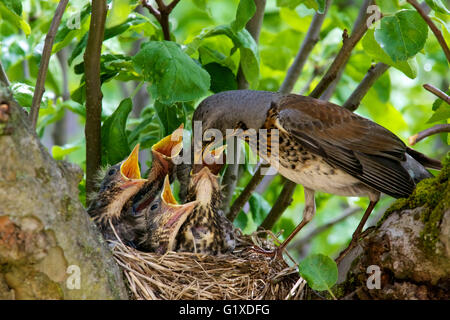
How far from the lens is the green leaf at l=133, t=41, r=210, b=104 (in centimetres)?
309

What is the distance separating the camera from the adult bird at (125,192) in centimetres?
371

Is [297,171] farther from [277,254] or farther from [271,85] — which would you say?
[271,85]

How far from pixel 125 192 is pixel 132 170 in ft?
0.74

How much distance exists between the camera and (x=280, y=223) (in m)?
4.58

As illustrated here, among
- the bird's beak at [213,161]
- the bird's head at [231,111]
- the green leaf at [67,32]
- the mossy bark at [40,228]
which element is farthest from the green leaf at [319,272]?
the green leaf at [67,32]

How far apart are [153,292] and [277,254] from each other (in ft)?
2.78

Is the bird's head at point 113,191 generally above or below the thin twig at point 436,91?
below

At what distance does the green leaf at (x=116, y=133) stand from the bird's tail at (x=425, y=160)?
1.68 meters

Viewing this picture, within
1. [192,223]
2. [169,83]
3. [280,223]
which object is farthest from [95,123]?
[280,223]

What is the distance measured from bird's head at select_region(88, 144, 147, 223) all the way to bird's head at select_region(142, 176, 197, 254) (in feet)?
0.83

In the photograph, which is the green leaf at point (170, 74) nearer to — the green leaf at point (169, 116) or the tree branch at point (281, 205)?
the green leaf at point (169, 116)

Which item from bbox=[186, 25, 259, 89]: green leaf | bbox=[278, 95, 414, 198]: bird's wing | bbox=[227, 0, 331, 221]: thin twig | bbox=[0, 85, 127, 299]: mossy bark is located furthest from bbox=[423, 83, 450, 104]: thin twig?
bbox=[227, 0, 331, 221]: thin twig

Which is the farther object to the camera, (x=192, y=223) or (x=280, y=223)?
(x=280, y=223)
